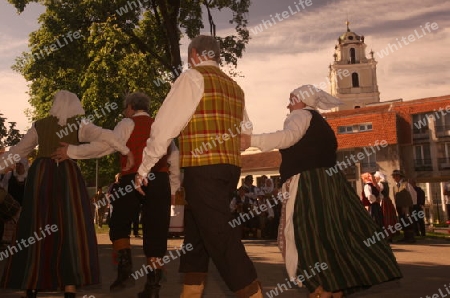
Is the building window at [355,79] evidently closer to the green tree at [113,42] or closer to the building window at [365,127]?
the building window at [365,127]

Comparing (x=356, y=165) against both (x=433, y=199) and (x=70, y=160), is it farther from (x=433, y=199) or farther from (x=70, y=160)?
(x=70, y=160)

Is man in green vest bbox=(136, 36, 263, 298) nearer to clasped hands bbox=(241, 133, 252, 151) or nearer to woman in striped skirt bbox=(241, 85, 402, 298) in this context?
clasped hands bbox=(241, 133, 252, 151)

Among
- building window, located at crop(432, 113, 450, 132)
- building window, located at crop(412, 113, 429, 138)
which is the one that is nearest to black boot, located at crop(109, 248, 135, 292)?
building window, located at crop(412, 113, 429, 138)

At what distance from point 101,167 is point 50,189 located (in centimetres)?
3733

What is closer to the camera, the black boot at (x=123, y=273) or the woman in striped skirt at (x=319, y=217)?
the woman in striped skirt at (x=319, y=217)

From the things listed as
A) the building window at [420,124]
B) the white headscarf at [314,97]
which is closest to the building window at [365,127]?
the building window at [420,124]

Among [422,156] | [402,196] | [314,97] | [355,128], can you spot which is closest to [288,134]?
[314,97]

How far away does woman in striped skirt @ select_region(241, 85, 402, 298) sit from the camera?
3928mm

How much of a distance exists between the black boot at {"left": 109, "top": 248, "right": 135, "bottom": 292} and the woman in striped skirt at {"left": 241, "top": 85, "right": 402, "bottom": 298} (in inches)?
74.8

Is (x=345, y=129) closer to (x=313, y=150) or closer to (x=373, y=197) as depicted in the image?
(x=373, y=197)

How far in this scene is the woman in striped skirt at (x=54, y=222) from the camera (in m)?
4.30

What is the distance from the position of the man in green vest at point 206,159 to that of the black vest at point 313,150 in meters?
0.83

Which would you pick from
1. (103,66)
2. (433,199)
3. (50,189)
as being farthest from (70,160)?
(433,199)

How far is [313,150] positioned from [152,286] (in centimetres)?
205
